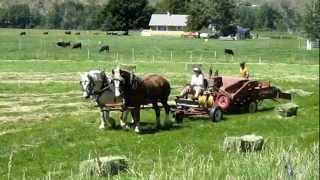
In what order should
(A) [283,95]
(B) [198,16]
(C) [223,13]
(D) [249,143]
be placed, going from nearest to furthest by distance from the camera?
(D) [249,143], (A) [283,95], (C) [223,13], (B) [198,16]

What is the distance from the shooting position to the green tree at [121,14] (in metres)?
133

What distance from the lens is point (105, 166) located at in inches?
467

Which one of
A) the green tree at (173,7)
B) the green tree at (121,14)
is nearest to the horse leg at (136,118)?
the green tree at (121,14)

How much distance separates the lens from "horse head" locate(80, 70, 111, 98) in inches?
776

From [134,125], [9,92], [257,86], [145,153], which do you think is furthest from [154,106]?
[9,92]

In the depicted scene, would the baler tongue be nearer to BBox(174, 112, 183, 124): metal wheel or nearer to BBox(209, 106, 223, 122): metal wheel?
BBox(209, 106, 223, 122): metal wheel

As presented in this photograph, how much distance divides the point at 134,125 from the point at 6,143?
12.4 ft

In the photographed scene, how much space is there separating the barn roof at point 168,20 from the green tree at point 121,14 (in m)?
16.3

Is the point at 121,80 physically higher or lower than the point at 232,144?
higher

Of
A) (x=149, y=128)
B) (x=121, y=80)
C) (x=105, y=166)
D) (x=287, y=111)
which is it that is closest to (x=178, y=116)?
(x=149, y=128)

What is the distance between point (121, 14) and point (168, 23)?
2615 cm

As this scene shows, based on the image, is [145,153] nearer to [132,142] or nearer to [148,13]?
[132,142]

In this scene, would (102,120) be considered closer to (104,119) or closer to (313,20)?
(104,119)

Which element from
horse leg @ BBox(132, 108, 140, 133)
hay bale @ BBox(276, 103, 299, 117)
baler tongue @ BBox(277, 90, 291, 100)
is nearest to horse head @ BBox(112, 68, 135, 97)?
horse leg @ BBox(132, 108, 140, 133)
